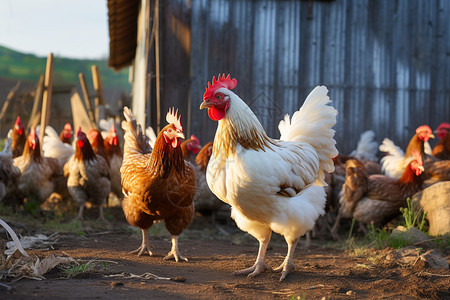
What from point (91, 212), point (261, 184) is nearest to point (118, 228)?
point (91, 212)

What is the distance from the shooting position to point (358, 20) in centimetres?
988

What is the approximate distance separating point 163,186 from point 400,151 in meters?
6.24

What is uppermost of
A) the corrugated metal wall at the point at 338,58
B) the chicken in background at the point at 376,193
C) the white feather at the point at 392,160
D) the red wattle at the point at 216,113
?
the corrugated metal wall at the point at 338,58

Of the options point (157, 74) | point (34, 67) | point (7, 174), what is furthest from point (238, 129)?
point (34, 67)

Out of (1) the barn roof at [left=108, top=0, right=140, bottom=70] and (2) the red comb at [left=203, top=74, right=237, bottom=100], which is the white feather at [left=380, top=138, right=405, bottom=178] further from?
(1) the barn roof at [left=108, top=0, right=140, bottom=70]

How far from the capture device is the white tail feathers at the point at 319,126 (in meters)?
5.00

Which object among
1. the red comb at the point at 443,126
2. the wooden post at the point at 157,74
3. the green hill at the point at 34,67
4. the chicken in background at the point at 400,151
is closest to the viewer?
the chicken in background at the point at 400,151

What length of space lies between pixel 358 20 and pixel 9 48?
23.4 meters

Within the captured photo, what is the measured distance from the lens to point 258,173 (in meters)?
4.10

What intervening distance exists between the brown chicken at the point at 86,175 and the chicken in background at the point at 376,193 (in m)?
4.35

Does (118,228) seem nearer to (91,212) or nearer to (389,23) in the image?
(91,212)

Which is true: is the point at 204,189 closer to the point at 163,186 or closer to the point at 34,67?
the point at 163,186

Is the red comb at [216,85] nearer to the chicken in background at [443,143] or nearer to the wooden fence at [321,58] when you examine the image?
the wooden fence at [321,58]

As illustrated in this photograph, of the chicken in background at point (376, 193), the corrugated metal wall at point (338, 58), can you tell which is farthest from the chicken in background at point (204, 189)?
the chicken in background at point (376, 193)
